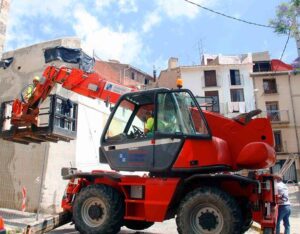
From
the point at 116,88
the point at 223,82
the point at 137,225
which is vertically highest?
the point at 223,82

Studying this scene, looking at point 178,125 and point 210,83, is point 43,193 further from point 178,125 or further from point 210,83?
point 210,83

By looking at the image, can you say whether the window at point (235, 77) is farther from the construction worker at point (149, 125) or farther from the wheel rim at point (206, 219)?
the wheel rim at point (206, 219)

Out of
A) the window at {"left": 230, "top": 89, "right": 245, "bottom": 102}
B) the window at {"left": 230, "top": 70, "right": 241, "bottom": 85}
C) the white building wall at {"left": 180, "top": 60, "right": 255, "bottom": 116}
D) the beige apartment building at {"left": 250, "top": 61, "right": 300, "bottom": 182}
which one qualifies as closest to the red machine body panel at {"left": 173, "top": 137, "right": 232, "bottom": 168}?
the beige apartment building at {"left": 250, "top": 61, "right": 300, "bottom": 182}

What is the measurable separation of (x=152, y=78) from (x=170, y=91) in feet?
156

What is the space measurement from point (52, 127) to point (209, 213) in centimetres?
507

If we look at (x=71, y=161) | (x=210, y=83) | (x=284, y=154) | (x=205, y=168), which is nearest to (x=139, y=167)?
(x=205, y=168)

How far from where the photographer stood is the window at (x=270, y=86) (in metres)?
43.0

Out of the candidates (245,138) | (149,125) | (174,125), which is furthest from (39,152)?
(245,138)

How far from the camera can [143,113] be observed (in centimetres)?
809

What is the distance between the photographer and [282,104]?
1658 inches

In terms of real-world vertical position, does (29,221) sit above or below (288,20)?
below

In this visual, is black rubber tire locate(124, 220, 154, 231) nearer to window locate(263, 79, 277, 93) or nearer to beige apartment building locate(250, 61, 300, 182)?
beige apartment building locate(250, 61, 300, 182)

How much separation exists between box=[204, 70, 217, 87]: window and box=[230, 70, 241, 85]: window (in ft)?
6.26

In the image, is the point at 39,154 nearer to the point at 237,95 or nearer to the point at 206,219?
the point at 206,219
